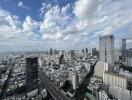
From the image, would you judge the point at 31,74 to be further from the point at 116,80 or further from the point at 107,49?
the point at 107,49

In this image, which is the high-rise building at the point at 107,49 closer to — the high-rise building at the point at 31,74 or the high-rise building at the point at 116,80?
the high-rise building at the point at 116,80

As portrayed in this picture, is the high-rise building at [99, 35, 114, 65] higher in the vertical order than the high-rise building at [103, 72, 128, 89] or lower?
higher

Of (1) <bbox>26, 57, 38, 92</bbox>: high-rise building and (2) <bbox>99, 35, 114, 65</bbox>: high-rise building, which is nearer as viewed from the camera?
(1) <bbox>26, 57, 38, 92</bbox>: high-rise building

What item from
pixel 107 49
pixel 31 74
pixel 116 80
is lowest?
pixel 116 80

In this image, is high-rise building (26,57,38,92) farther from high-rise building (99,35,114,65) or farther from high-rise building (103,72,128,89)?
high-rise building (99,35,114,65)

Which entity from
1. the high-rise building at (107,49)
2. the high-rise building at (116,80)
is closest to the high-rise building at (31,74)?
the high-rise building at (116,80)

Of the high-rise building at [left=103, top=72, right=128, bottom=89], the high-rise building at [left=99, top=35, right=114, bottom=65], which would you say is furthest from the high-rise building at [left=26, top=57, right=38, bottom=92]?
the high-rise building at [left=99, top=35, right=114, bottom=65]

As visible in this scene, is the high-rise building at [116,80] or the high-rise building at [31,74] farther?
the high-rise building at [116,80]

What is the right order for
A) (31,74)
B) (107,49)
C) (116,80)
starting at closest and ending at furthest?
(31,74) → (116,80) → (107,49)


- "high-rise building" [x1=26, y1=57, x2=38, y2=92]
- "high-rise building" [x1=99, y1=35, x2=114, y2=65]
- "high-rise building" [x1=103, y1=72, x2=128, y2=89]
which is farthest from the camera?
"high-rise building" [x1=99, y1=35, x2=114, y2=65]

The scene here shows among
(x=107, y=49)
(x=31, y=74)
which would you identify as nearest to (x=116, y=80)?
(x=107, y=49)
